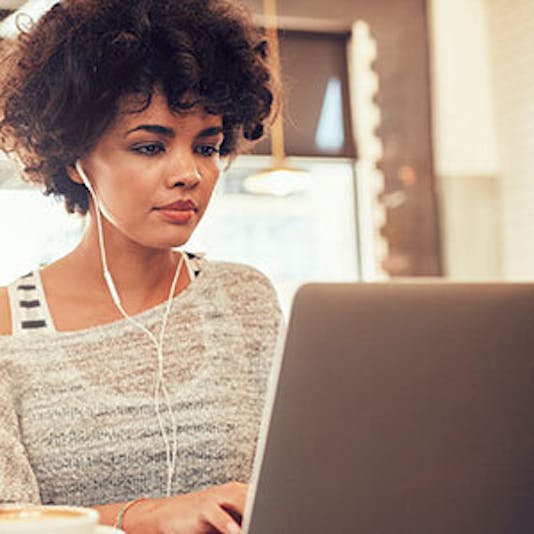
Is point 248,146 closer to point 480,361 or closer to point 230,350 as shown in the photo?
point 230,350

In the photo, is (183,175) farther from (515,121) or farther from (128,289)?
(515,121)

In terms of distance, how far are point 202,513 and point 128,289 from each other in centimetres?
54

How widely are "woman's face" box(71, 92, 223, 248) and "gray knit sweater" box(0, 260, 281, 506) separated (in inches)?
6.1

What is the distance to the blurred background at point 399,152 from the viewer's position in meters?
4.93

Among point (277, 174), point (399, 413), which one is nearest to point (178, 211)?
point (399, 413)

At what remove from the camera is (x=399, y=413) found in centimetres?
79

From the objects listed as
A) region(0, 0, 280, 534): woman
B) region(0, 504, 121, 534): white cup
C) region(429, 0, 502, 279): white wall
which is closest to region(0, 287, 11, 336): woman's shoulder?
region(0, 0, 280, 534): woman

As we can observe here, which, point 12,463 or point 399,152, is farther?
point 399,152

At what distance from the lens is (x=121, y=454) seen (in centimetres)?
130

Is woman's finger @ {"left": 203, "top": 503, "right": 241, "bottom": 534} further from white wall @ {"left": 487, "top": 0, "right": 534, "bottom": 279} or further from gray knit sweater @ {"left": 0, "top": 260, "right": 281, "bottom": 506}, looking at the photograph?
white wall @ {"left": 487, "top": 0, "right": 534, "bottom": 279}

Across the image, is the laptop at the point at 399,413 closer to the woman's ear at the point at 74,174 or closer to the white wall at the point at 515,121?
the woman's ear at the point at 74,174

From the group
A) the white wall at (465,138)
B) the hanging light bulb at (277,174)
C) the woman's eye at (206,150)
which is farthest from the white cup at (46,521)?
the white wall at (465,138)

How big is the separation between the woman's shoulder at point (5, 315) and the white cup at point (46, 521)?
61 centimetres

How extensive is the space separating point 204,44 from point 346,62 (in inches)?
147
